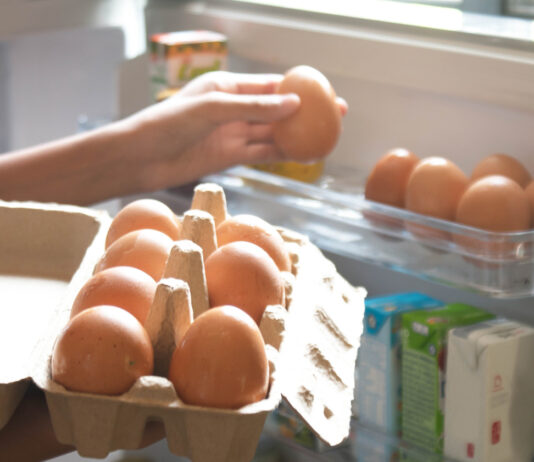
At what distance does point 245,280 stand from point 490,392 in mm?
661

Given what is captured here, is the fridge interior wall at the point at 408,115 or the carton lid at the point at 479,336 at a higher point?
the fridge interior wall at the point at 408,115

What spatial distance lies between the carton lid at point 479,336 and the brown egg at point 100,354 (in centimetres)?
70

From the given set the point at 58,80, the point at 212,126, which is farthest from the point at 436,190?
the point at 58,80

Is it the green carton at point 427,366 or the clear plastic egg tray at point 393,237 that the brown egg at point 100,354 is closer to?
the clear plastic egg tray at point 393,237

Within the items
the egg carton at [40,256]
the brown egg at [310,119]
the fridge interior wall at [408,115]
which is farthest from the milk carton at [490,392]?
the egg carton at [40,256]

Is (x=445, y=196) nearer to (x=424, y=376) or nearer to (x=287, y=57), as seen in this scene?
(x=424, y=376)

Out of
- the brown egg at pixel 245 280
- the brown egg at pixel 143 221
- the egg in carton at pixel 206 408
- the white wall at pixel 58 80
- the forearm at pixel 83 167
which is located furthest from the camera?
the white wall at pixel 58 80

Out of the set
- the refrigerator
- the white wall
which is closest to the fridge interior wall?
the refrigerator

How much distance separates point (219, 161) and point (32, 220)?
0.56 m

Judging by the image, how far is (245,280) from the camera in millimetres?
589

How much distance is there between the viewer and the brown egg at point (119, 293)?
560 mm

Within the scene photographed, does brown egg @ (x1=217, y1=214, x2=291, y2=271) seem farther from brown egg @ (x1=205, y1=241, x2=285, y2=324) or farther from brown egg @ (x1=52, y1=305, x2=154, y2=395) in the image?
brown egg @ (x1=52, y1=305, x2=154, y2=395)

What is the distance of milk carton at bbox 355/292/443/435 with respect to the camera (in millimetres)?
1261

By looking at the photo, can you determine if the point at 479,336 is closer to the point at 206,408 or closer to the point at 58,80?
the point at 206,408
